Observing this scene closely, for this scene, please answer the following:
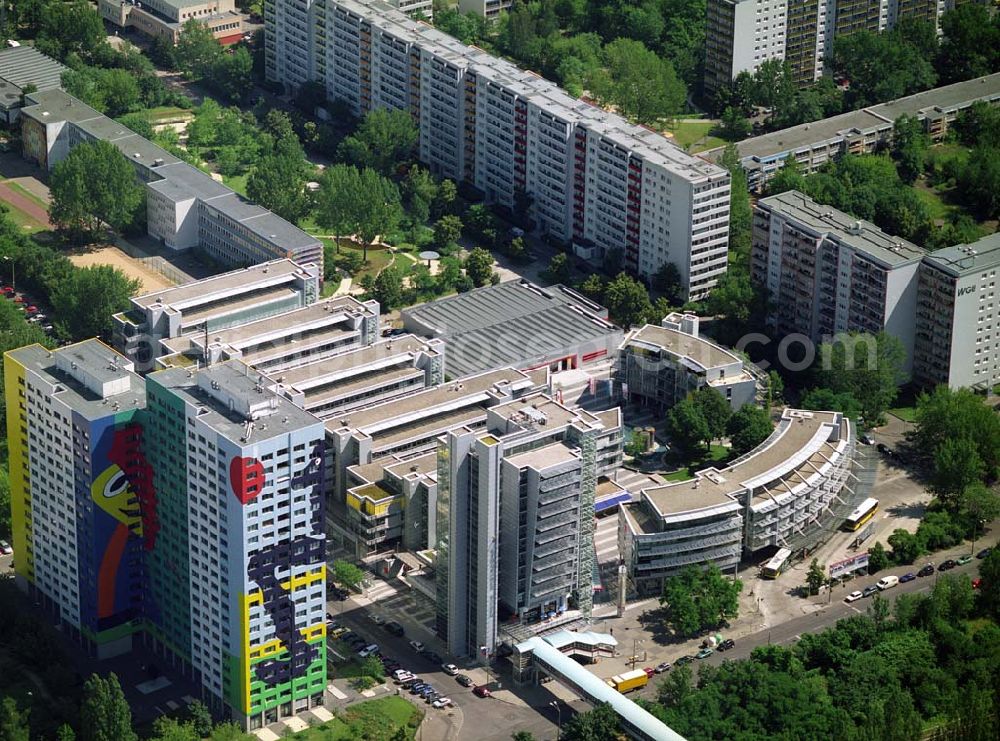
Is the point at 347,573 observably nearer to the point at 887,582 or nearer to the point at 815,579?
the point at 815,579

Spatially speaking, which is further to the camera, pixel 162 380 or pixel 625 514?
pixel 625 514

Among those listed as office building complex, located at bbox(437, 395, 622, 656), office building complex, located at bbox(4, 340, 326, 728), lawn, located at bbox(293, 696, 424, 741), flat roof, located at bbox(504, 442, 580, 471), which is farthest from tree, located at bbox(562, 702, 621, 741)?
office building complex, located at bbox(4, 340, 326, 728)

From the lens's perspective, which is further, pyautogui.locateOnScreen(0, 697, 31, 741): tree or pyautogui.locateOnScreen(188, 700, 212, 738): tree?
pyautogui.locateOnScreen(188, 700, 212, 738): tree

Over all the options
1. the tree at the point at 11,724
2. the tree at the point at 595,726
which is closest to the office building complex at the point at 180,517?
the tree at the point at 11,724

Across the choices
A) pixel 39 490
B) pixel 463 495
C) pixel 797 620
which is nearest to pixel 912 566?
pixel 797 620

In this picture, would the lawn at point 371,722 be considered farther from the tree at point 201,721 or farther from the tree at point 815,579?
the tree at point 815,579

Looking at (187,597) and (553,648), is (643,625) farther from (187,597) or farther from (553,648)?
(187,597)

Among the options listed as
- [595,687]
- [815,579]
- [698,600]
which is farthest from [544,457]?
[815,579]

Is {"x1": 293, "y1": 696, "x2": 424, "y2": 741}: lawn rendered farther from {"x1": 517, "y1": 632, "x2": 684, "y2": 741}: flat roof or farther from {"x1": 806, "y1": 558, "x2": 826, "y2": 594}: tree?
{"x1": 806, "y1": 558, "x2": 826, "y2": 594}: tree
